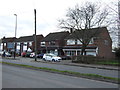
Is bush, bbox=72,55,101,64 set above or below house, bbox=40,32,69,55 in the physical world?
below

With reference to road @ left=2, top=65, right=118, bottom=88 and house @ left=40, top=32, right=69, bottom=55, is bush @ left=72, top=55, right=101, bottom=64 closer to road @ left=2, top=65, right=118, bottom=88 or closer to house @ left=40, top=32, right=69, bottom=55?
road @ left=2, top=65, right=118, bottom=88

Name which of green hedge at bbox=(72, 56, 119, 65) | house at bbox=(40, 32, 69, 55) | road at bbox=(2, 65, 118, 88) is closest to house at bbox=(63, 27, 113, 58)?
house at bbox=(40, 32, 69, 55)

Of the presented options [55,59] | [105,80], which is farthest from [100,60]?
[105,80]

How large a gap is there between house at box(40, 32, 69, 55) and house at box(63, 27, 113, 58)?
8.07 ft

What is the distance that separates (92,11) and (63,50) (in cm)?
1874

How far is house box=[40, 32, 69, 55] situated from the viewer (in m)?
51.0

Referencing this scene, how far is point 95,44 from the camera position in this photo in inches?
1606

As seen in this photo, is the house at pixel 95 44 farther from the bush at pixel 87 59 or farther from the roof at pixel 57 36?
the bush at pixel 87 59

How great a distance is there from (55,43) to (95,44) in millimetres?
15550

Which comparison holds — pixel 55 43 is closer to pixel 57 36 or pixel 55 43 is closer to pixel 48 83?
pixel 57 36

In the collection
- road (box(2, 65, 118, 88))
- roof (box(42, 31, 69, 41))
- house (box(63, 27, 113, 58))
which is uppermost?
roof (box(42, 31, 69, 41))

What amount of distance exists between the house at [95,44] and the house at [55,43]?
8.07ft

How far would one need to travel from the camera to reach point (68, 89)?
24.0ft

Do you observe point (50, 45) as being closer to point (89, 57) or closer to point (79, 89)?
point (89, 57)
